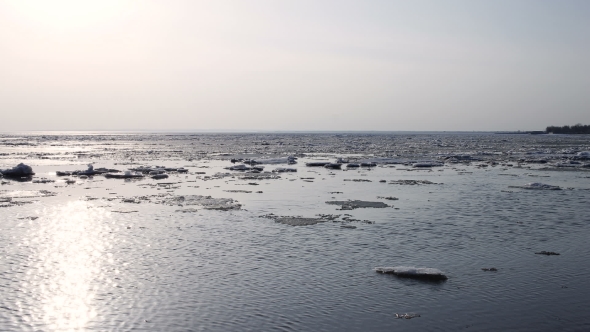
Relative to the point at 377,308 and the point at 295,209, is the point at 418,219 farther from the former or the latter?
the point at 377,308

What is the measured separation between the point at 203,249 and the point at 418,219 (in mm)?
9204

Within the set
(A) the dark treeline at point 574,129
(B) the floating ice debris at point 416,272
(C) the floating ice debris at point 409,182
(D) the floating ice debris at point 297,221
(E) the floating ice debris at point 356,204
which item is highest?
(A) the dark treeline at point 574,129

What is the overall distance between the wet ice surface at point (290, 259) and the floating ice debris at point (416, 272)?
284 millimetres

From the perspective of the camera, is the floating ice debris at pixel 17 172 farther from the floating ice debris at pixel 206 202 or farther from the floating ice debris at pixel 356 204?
the floating ice debris at pixel 356 204

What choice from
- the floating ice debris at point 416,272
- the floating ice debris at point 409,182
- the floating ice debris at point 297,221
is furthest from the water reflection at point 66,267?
the floating ice debris at point 409,182

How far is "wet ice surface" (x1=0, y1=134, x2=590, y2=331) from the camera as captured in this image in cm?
1120

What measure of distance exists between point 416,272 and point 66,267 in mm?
9764

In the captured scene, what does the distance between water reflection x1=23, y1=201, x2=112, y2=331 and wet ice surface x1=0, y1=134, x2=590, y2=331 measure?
0.05 metres

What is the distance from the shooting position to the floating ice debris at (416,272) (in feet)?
44.4

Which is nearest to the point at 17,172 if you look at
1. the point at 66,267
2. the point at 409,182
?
the point at 66,267

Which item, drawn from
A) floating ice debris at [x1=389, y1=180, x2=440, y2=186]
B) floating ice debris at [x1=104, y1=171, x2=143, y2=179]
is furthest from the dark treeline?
floating ice debris at [x1=104, y1=171, x2=143, y2=179]

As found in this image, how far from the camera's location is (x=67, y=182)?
112ft

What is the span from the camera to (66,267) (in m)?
14.8

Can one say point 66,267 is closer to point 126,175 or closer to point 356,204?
point 356,204
